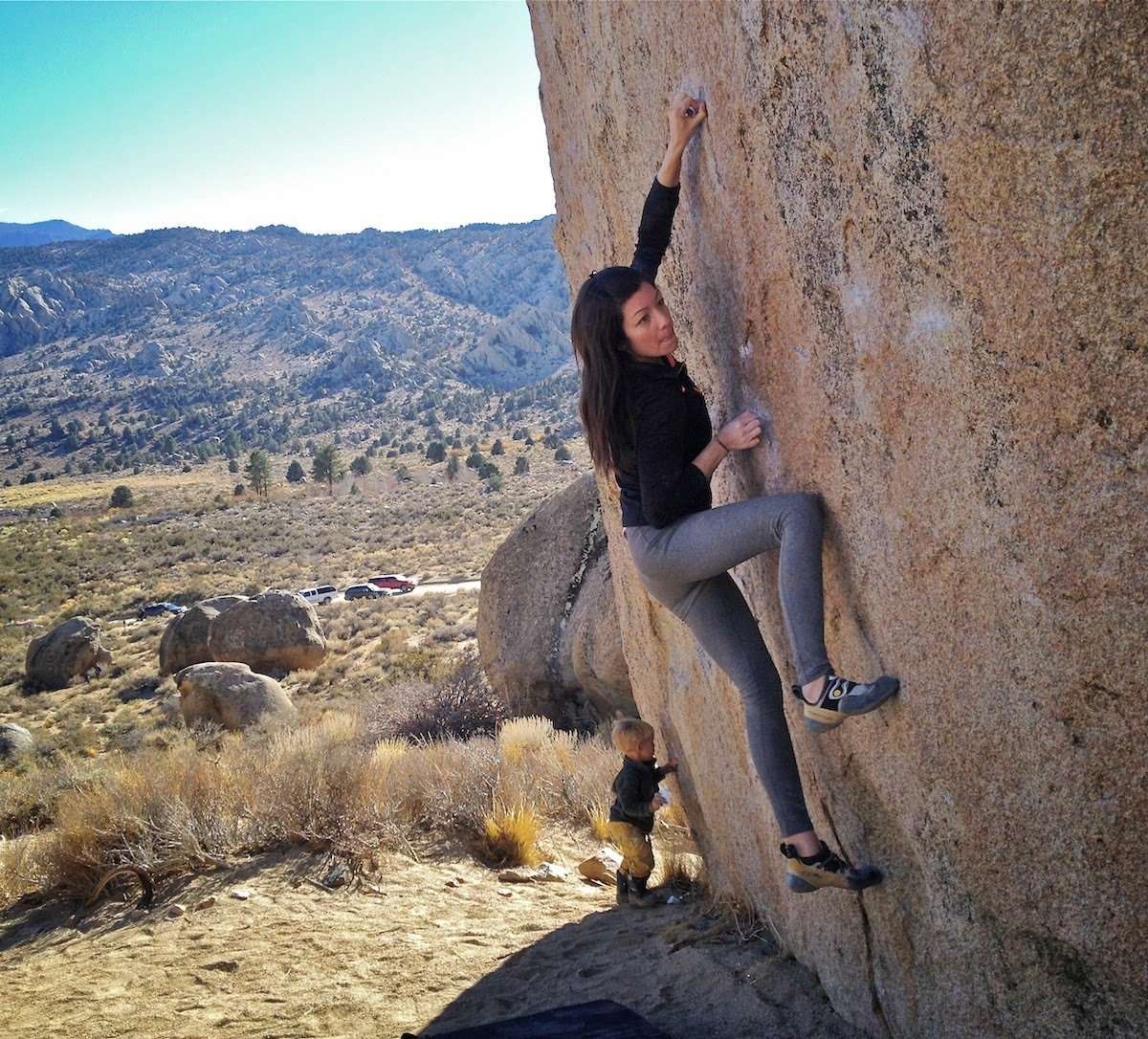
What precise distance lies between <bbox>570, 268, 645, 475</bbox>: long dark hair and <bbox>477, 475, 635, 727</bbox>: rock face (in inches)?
294

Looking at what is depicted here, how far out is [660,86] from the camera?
4035 mm

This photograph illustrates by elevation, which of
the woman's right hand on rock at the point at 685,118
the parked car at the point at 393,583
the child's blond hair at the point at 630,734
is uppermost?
the woman's right hand on rock at the point at 685,118

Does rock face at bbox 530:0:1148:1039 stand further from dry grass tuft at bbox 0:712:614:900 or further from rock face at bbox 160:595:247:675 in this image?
rock face at bbox 160:595:247:675

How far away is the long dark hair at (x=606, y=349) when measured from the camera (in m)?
3.31

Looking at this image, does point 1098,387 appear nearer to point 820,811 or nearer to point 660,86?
point 820,811

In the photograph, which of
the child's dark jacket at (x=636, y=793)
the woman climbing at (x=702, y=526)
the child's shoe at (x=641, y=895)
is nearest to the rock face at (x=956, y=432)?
the woman climbing at (x=702, y=526)

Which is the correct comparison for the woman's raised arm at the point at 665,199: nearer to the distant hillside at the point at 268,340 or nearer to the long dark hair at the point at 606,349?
the long dark hair at the point at 606,349

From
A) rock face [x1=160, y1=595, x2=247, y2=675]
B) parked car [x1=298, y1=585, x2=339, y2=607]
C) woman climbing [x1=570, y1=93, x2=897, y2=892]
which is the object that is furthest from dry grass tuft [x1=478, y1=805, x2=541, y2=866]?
parked car [x1=298, y1=585, x2=339, y2=607]

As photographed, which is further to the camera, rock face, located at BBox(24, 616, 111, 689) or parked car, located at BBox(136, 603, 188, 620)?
parked car, located at BBox(136, 603, 188, 620)

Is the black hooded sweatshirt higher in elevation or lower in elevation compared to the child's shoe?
higher

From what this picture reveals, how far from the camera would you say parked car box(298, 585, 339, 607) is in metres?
29.4

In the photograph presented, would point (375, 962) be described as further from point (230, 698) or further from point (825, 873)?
point (230, 698)

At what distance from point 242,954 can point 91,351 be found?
390 feet

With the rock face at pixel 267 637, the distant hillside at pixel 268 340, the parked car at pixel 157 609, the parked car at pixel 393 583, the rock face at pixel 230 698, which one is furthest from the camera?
the distant hillside at pixel 268 340
